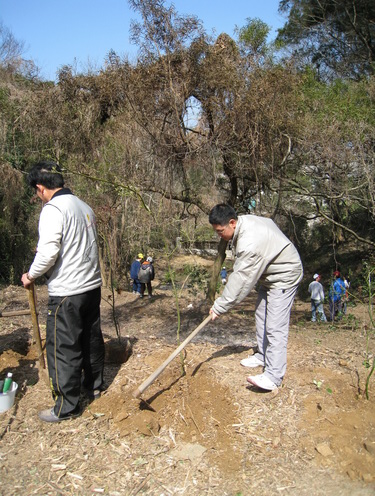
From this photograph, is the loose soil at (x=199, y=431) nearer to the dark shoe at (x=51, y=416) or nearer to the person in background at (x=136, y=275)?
the dark shoe at (x=51, y=416)

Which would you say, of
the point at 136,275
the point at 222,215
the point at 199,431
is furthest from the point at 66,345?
the point at 136,275

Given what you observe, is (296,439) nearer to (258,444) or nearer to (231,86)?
(258,444)

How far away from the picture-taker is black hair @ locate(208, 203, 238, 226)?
3.45m

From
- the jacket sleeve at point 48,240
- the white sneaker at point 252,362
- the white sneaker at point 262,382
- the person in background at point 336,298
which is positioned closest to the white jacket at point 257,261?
the white sneaker at point 262,382

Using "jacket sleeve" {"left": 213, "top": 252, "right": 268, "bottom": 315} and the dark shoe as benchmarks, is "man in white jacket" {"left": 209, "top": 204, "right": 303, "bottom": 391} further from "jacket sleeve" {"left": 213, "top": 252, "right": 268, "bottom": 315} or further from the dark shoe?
the dark shoe

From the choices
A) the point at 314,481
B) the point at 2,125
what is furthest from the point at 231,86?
the point at 2,125

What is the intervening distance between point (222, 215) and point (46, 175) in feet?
4.75

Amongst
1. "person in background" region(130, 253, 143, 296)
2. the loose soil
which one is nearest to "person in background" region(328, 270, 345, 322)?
the loose soil

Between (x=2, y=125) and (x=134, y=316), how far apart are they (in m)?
6.13

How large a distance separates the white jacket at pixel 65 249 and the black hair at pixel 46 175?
0.09 metres

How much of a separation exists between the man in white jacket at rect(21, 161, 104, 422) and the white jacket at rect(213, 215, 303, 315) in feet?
3.71

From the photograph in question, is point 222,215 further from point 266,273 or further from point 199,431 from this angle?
point 199,431

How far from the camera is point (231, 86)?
21.4ft

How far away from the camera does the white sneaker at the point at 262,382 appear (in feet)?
11.5
